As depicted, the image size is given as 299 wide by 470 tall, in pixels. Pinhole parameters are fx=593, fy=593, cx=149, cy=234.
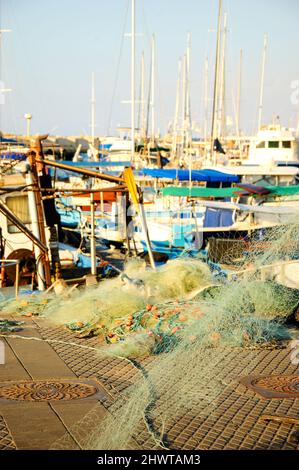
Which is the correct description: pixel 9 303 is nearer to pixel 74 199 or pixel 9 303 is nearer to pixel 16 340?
pixel 16 340

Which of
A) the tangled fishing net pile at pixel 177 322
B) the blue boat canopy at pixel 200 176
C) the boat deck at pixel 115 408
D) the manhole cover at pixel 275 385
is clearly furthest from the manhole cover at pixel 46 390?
the blue boat canopy at pixel 200 176

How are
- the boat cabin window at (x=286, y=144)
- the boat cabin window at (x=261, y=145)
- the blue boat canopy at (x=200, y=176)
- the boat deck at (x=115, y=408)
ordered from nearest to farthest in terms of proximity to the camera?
the boat deck at (x=115, y=408) → the blue boat canopy at (x=200, y=176) → the boat cabin window at (x=286, y=144) → the boat cabin window at (x=261, y=145)

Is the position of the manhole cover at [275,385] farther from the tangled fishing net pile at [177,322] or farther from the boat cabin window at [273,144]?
the boat cabin window at [273,144]

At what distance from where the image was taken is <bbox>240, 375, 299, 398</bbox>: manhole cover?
5582mm

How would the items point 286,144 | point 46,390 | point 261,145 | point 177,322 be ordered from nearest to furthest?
1. point 46,390
2. point 177,322
3. point 286,144
4. point 261,145

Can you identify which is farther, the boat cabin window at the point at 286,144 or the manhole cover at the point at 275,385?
the boat cabin window at the point at 286,144

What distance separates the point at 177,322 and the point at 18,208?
792cm

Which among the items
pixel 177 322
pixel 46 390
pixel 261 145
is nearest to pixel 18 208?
pixel 177 322

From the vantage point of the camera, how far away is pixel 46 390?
5.79 metres

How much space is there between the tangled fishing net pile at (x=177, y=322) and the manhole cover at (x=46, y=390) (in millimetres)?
419

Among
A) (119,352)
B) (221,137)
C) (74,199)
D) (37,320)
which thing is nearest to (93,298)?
(37,320)

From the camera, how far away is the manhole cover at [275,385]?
5.58m

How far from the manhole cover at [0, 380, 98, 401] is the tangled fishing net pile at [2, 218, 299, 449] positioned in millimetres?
419

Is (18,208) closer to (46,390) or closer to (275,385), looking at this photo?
(46,390)
